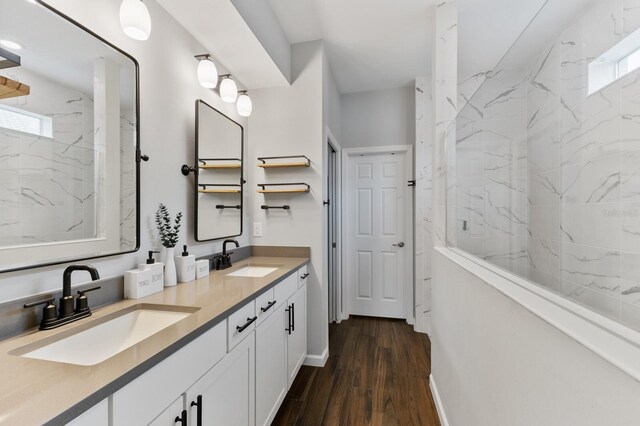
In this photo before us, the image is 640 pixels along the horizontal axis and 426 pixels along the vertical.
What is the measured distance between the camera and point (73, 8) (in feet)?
3.66

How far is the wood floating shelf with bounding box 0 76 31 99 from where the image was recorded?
2.89 feet

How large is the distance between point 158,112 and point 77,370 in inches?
50.9

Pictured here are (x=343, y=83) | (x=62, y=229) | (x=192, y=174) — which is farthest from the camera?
(x=343, y=83)

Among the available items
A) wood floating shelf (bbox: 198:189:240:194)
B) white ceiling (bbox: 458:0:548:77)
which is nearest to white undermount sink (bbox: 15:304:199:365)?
wood floating shelf (bbox: 198:189:240:194)

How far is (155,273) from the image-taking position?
1.36 meters

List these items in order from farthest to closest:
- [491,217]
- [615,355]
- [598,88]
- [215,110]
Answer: [215,110], [491,217], [598,88], [615,355]

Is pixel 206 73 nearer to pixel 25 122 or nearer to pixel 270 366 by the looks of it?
pixel 25 122

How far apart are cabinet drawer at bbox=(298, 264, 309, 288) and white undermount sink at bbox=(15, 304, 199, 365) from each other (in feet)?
3.57

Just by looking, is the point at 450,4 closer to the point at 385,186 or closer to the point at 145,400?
the point at 385,186

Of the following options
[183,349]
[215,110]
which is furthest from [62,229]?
[215,110]

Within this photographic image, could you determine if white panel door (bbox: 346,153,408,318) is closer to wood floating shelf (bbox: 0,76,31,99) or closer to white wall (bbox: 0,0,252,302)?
white wall (bbox: 0,0,252,302)

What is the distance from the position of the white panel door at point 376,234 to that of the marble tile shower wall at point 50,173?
9.14 feet

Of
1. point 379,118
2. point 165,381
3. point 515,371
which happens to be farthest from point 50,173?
point 379,118

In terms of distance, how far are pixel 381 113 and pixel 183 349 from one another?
10.9ft
